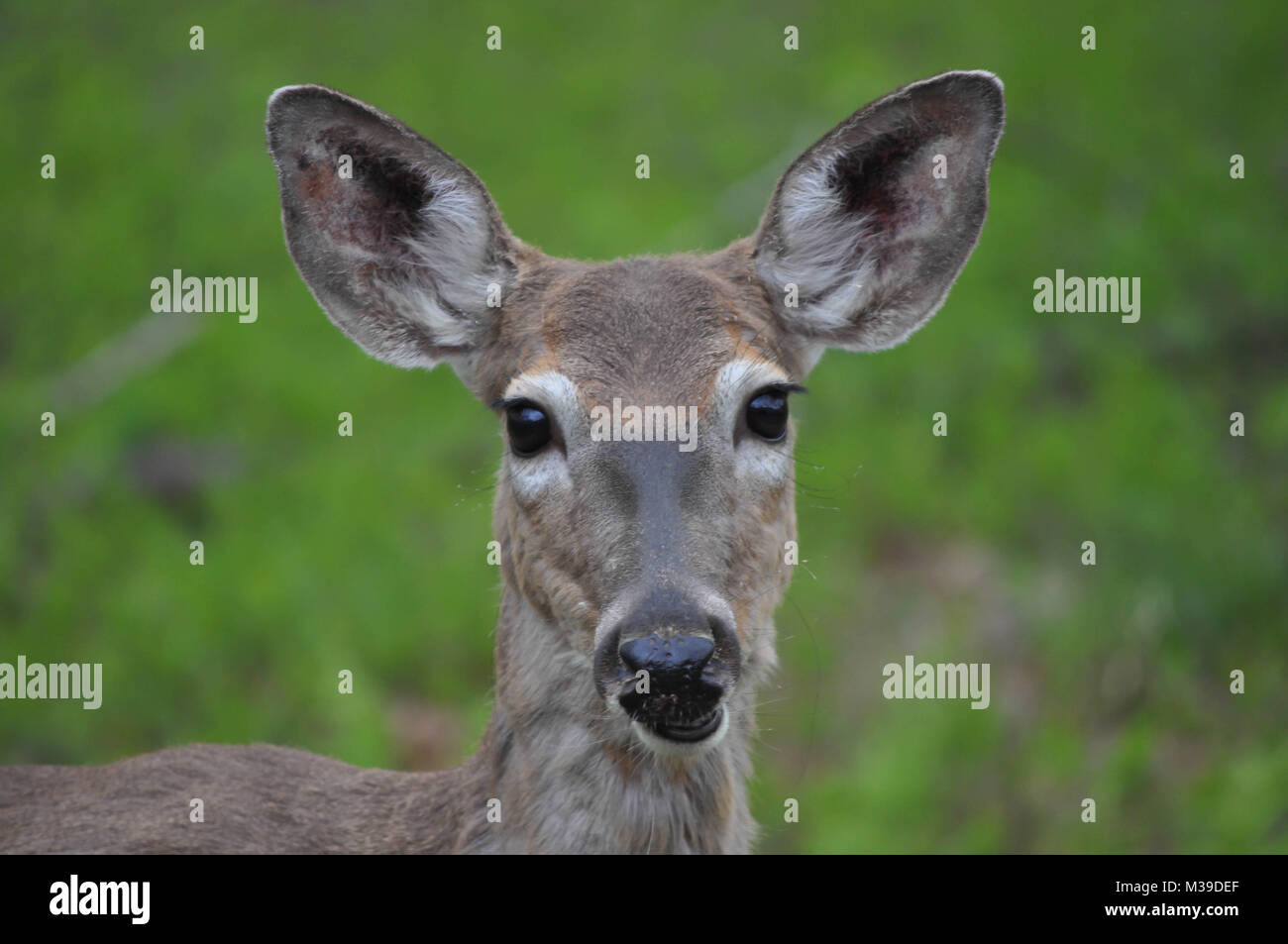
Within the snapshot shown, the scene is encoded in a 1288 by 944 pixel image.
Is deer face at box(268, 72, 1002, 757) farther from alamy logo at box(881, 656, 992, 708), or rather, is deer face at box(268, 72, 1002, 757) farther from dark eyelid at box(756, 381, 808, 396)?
alamy logo at box(881, 656, 992, 708)

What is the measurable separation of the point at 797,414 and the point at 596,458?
6.65 metres

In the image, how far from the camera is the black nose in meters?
4.19

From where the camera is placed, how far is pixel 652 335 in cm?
494

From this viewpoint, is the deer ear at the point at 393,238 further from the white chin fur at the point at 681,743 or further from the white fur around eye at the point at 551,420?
the white chin fur at the point at 681,743

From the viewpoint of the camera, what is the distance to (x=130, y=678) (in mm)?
9266

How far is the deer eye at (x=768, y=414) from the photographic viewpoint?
492cm

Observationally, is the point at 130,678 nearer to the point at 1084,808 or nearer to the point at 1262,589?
the point at 1084,808

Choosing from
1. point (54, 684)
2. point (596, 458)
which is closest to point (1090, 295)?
point (54, 684)

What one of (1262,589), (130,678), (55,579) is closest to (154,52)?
(55,579)

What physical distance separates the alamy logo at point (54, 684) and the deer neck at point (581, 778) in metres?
4.83

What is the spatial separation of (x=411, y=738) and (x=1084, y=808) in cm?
383

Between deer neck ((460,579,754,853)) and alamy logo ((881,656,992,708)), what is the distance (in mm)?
4234
